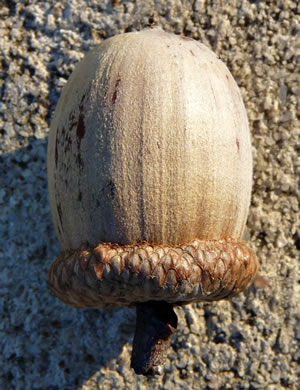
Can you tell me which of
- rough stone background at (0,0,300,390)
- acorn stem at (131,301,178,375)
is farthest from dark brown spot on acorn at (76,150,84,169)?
rough stone background at (0,0,300,390)

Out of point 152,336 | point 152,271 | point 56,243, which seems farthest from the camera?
point 56,243

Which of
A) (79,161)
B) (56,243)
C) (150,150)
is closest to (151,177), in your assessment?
(150,150)

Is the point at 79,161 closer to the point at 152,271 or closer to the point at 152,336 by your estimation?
the point at 152,271

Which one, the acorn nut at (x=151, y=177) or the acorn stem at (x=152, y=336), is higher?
the acorn nut at (x=151, y=177)

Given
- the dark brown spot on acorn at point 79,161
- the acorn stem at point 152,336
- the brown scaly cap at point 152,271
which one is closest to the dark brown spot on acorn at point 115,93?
the dark brown spot on acorn at point 79,161

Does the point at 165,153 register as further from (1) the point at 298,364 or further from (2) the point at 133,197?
(1) the point at 298,364

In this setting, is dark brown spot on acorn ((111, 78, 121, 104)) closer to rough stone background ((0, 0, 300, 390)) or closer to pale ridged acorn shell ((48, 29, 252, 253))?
pale ridged acorn shell ((48, 29, 252, 253))

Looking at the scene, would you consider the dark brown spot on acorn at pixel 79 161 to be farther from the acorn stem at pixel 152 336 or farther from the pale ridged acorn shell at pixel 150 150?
the acorn stem at pixel 152 336
